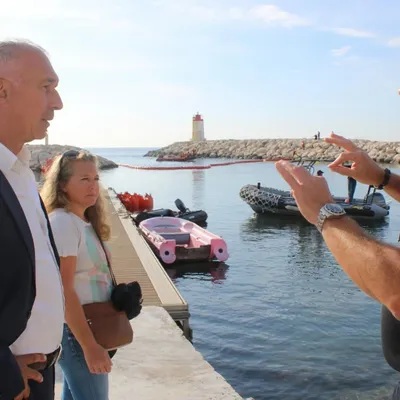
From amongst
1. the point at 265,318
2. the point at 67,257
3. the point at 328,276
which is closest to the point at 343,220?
the point at 67,257

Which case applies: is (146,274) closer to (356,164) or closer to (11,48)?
(356,164)

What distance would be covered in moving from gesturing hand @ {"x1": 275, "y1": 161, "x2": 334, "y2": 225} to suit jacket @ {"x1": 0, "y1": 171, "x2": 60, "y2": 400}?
0.87m

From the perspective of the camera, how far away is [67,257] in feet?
7.81

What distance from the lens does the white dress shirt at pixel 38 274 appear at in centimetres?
171

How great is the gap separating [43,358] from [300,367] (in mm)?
6594

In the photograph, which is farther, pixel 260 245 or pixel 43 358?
pixel 260 245

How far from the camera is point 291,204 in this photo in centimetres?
2316

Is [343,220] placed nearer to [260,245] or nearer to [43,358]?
[43,358]

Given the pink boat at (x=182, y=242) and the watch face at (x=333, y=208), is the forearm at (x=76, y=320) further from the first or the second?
the pink boat at (x=182, y=242)

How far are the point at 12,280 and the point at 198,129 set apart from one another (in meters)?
104

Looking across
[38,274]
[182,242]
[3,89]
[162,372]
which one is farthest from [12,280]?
[182,242]

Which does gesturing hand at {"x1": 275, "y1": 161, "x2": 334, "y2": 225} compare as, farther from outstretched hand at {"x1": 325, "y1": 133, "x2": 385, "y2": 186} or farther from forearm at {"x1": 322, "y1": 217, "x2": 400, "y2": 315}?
outstretched hand at {"x1": 325, "y1": 133, "x2": 385, "y2": 186}

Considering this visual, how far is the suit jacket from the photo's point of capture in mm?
1532

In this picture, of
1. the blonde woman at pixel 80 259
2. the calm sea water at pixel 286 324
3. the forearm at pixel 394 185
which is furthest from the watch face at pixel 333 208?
the calm sea water at pixel 286 324
